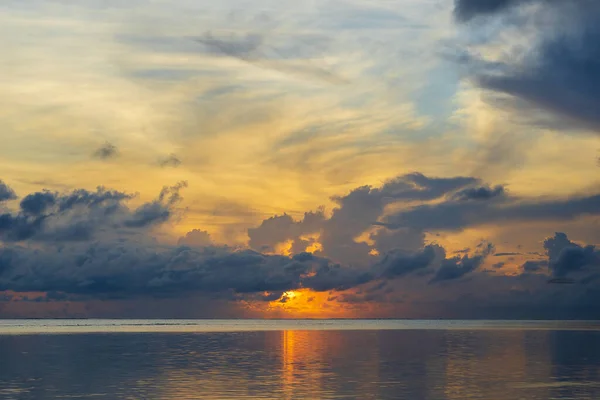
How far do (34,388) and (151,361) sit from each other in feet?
101

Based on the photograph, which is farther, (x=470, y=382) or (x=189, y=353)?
(x=189, y=353)

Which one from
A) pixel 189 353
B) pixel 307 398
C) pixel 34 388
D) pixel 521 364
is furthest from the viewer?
pixel 189 353

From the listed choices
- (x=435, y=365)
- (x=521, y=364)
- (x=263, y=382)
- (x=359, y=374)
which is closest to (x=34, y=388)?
(x=263, y=382)

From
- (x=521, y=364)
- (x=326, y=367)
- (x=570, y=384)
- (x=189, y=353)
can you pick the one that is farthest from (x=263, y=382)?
(x=189, y=353)

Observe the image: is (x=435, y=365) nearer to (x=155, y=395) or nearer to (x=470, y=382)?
(x=470, y=382)

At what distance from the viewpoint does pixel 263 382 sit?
69875 millimetres

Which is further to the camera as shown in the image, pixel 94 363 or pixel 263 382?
pixel 94 363

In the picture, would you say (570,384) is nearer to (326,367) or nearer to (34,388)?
(326,367)

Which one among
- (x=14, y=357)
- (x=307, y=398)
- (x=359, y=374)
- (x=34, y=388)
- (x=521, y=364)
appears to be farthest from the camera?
(x=14, y=357)

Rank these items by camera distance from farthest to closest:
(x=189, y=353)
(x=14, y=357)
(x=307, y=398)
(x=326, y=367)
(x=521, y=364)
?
1. (x=189, y=353)
2. (x=14, y=357)
3. (x=521, y=364)
4. (x=326, y=367)
5. (x=307, y=398)

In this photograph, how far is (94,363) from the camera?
93.9 metres

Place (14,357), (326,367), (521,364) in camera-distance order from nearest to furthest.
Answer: (326,367) < (521,364) < (14,357)

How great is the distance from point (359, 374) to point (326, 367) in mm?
9174

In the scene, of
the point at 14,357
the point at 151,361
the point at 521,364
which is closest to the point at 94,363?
the point at 151,361
